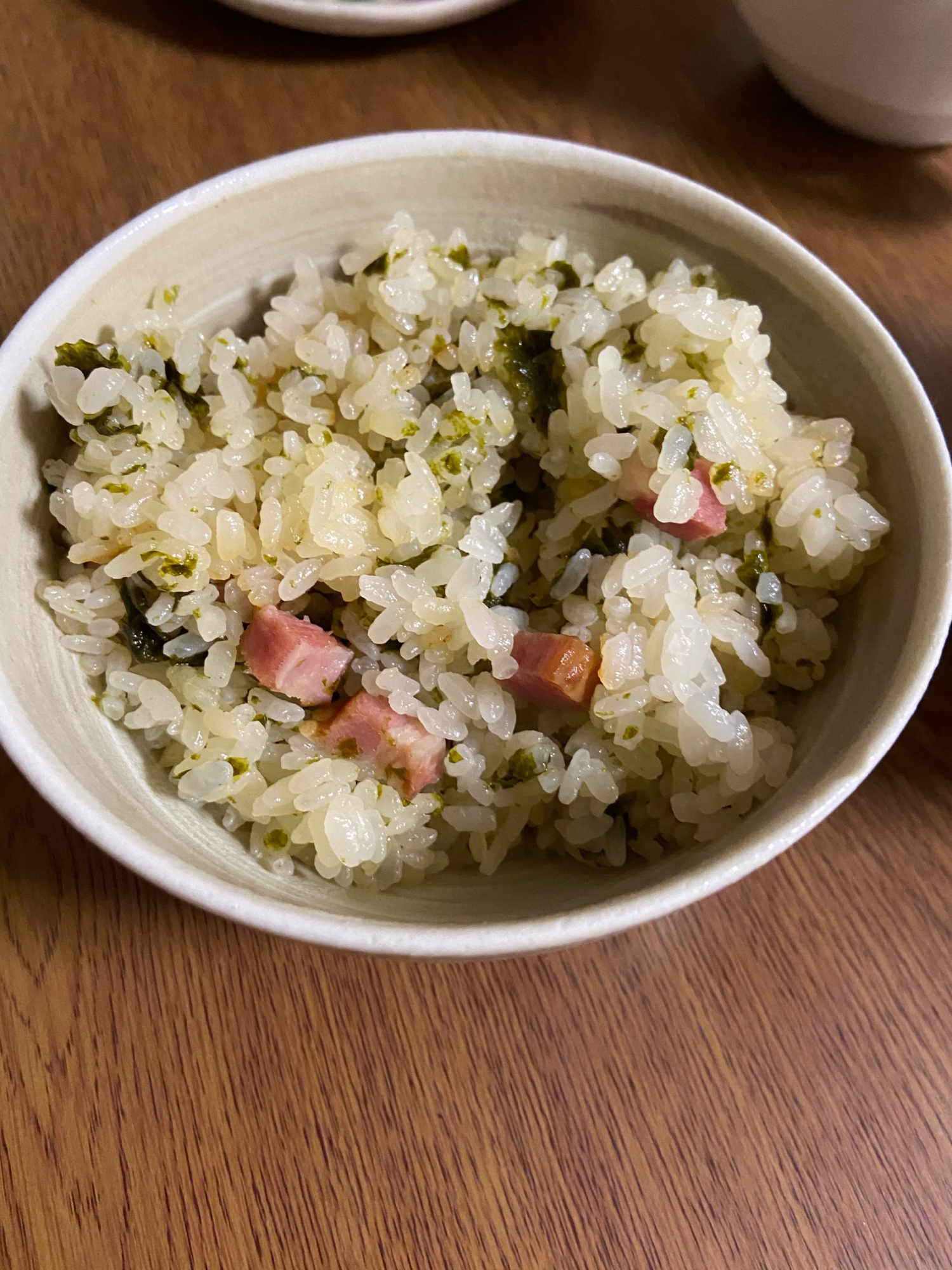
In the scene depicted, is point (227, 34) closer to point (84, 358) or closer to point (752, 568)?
point (84, 358)

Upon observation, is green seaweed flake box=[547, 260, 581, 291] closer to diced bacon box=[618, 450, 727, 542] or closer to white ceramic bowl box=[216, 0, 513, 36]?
diced bacon box=[618, 450, 727, 542]

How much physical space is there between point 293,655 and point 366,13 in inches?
49.7

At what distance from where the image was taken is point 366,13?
1.59 metres

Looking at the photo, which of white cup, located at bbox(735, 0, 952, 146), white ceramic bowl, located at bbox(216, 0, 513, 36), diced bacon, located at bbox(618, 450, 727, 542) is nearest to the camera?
diced bacon, located at bbox(618, 450, 727, 542)

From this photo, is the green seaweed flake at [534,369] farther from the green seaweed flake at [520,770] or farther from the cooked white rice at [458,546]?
the green seaweed flake at [520,770]

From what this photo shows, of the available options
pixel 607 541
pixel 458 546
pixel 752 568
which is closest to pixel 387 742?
pixel 458 546

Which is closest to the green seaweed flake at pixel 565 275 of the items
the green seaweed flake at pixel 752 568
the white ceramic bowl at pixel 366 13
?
the green seaweed flake at pixel 752 568

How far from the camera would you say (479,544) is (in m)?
1.04

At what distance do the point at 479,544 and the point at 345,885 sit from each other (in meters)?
0.40

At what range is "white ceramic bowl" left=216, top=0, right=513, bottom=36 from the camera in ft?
5.23

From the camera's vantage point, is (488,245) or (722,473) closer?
(722,473)

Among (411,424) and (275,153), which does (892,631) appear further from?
(275,153)

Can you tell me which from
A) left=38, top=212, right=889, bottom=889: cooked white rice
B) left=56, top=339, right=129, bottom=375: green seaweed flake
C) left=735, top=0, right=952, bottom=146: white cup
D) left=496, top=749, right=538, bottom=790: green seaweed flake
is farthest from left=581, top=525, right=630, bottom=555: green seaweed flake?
left=735, top=0, right=952, bottom=146: white cup

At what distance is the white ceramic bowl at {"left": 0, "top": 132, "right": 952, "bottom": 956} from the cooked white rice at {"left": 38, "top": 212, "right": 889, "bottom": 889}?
0.03 meters
